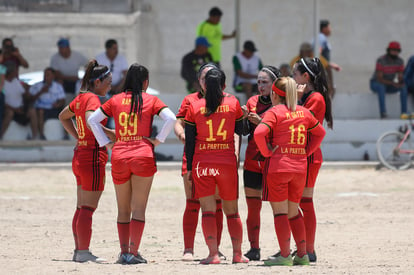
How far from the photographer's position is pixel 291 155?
820cm

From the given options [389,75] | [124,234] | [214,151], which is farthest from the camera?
[389,75]

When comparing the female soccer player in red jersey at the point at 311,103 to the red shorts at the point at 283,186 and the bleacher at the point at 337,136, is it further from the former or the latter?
the bleacher at the point at 337,136

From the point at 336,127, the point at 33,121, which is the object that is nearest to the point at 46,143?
the point at 33,121

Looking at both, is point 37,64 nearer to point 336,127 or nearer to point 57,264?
point 336,127

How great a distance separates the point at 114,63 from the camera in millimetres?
17438

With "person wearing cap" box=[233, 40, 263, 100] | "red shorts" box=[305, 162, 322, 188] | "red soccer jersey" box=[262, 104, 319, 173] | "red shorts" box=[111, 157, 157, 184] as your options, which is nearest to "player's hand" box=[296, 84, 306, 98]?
"red soccer jersey" box=[262, 104, 319, 173]

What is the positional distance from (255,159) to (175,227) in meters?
3.20

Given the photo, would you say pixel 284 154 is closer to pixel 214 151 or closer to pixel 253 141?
pixel 214 151

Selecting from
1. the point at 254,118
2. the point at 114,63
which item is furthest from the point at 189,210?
the point at 114,63

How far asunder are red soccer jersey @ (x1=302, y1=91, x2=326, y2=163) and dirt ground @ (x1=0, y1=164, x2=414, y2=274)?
1002mm

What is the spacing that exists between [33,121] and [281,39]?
10024 millimetres

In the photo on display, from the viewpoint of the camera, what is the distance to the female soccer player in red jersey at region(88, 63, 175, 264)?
8.37 m

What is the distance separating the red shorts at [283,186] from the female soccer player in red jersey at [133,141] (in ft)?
3.47

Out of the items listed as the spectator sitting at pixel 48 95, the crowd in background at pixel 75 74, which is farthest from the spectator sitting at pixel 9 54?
the spectator sitting at pixel 48 95
